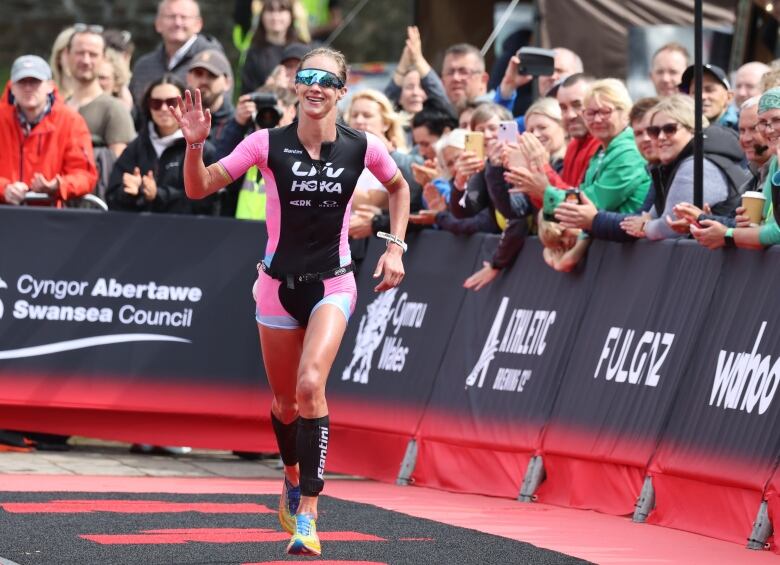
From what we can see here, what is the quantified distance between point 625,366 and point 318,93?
9.21 ft

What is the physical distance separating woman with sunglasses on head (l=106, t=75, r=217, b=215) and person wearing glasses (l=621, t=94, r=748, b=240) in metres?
4.03

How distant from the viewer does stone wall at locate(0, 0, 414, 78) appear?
29.5 meters

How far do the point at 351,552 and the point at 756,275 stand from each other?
2.72 m

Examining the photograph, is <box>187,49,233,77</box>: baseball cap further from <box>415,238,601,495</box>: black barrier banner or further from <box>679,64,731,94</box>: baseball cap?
<box>679,64,731,94</box>: baseball cap

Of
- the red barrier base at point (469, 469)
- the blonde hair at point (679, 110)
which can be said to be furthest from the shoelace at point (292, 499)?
the blonde hair at point (679, 110)

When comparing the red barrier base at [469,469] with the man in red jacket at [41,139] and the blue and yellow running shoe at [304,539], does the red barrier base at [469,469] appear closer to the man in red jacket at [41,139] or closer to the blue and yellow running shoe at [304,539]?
the blue and yellow running shoe at [304,539]

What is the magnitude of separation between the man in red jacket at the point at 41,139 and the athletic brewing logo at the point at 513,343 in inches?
138

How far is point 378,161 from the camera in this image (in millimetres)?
8336

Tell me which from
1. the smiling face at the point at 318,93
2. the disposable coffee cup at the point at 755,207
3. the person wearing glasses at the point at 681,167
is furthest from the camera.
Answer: the person wearing glasses at the point at 681,167

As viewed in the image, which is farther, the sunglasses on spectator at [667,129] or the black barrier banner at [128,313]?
the black barrier banner at [128,313]

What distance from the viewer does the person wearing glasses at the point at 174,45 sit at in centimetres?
1423

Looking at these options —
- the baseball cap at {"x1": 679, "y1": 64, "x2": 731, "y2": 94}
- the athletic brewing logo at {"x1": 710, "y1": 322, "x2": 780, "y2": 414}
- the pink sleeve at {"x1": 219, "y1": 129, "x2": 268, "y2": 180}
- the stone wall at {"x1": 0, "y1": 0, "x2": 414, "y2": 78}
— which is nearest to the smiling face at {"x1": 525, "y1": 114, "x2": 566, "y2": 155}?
the baseball cap at {"x1": 679, "y1": 64, "x2": 731, "y2": 94}

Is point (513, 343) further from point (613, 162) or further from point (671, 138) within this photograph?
point (671, 138)

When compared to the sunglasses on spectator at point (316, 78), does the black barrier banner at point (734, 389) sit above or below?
below
